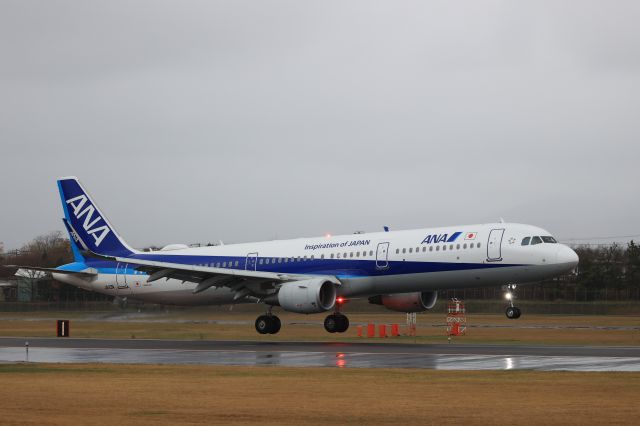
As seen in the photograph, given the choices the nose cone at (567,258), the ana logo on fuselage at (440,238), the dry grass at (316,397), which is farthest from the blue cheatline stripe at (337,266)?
the dry grass at (316,397)

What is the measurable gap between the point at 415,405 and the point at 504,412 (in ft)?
6.61

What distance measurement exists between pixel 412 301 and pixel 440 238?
5.88m

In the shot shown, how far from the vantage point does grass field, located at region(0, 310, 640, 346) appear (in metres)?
51.6

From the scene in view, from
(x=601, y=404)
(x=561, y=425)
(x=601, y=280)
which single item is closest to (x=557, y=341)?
(x=601, y=404)

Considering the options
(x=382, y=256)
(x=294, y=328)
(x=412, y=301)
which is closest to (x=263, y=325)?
(x=382, y=256)

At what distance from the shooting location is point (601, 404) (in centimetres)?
2078

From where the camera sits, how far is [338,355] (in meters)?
36.4

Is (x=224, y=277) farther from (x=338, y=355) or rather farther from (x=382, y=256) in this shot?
(x=338, y=355)

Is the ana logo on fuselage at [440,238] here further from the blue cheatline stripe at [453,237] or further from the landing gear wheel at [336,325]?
the landing gear wheel at [336,325]

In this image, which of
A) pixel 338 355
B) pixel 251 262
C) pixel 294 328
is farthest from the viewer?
pixel 294 328

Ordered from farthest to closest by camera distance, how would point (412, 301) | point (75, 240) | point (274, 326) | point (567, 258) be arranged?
point (75, 240), point (412, 301), point (274, 326), point (567, 258)

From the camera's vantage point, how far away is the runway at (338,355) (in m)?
31.3

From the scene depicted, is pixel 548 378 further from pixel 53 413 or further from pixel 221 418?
pixel 53 413

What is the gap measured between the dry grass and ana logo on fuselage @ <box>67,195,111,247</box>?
30.8 meters
